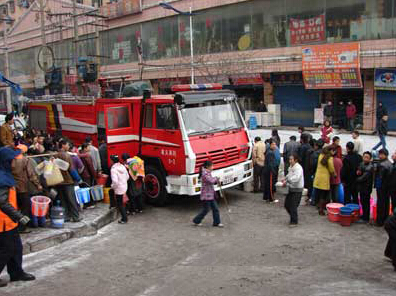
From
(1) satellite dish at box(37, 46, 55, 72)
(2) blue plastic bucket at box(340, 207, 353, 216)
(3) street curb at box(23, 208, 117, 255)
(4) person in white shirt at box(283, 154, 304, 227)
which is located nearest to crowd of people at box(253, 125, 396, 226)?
(4) person in white shirt at box(283, 154, 304, 227)

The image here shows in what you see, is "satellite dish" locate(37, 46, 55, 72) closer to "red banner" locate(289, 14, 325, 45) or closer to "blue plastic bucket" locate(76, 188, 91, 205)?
"red banner" locate(289, 14, 325, 45)

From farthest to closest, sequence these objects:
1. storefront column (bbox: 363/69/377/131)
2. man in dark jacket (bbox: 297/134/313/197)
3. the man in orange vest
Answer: storefront column (bbox: 363/69/377/131) < man in dark jacket (bbox: 297/134/313/197) < the man in orange vest

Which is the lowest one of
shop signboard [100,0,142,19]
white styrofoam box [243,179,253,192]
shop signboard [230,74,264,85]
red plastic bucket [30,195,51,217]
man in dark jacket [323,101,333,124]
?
white styrofoam box [243,179,253,192]

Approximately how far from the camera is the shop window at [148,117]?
11.5 m

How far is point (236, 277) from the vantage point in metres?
6.88

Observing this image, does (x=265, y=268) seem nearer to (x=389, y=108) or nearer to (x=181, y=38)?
(x=389, y=108)

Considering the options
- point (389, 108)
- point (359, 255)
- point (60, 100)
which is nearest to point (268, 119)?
point (389, 108)

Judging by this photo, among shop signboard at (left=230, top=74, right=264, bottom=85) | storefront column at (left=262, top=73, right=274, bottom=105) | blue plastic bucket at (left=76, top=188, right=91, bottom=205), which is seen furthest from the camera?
shop signboard at (left=230, top=74, right=264, bottom=85)

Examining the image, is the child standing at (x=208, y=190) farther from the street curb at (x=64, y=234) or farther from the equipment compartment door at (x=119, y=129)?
the equipment compartment door at (x=119, y=129)

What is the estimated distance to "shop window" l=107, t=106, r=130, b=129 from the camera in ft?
38.9

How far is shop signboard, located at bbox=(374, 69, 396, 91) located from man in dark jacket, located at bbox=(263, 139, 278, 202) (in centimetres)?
1261

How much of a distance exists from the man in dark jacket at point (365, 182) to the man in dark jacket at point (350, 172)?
0.32 metres

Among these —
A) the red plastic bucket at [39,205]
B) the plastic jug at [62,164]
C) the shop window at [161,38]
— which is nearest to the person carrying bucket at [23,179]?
the red plastic bucket at [39,205]

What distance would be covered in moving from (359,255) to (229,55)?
21.8 meters
